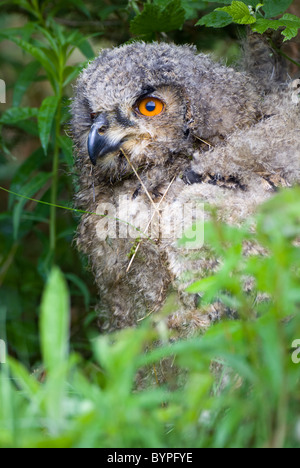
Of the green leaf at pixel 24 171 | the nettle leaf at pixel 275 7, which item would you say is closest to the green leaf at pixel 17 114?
the green leaf at pixel 24 171

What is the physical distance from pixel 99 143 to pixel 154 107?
0.94 feet

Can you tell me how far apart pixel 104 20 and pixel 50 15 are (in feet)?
1.16

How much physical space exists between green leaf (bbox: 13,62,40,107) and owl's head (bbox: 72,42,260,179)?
3.07 ft

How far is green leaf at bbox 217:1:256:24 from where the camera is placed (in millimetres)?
2357

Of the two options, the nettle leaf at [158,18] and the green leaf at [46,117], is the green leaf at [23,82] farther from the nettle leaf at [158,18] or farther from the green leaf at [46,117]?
the nettle leaf at [158,18]

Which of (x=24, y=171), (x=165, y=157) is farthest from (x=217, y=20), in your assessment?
(x=24, y=171)

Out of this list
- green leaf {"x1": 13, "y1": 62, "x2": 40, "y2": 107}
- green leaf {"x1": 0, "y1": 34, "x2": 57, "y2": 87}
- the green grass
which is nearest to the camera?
the green grass

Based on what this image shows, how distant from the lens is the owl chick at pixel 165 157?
86.4 inches

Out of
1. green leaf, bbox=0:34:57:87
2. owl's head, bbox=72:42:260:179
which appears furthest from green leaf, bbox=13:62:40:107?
owl's head, bbox=72:42:260:179

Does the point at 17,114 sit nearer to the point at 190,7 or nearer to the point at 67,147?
the point at 67,147

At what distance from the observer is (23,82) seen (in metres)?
3.34

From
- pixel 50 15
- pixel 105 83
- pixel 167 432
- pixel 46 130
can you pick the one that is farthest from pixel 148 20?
pixel 167 432

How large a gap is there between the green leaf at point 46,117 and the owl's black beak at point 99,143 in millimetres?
470

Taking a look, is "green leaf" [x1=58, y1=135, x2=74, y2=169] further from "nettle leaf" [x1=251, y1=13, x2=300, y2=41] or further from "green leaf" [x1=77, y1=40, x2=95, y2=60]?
"nettle leaf" [x1=251, y1=13, x2=300, y2=41]
